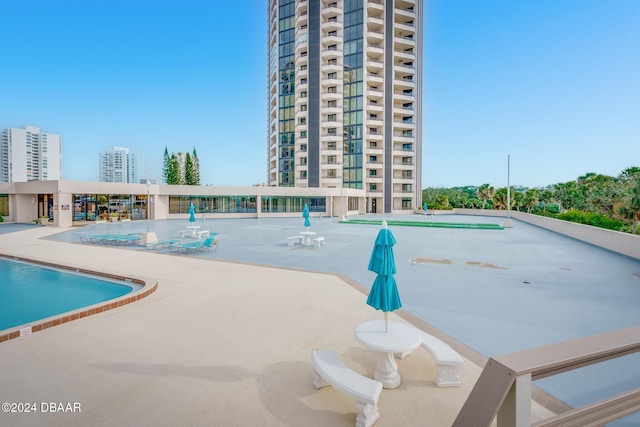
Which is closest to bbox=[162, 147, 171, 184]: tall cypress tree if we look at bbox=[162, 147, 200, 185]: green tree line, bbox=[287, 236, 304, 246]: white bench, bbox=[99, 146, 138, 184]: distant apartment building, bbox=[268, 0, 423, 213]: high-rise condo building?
bbox=[162, 147, 200, 185]: green tree line

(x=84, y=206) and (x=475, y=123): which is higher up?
(x=475, y=123)

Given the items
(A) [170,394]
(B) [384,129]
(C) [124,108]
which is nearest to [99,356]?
Result: (A) [170,394]

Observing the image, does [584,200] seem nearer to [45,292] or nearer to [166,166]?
[45,292]

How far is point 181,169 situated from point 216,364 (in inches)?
2586

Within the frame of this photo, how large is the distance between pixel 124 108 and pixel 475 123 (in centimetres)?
7431

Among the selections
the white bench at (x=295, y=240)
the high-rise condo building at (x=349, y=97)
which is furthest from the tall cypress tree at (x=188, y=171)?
the white bench at (x=295, y=240)

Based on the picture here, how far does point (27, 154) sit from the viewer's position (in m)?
104

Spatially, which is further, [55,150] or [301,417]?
[55,150]

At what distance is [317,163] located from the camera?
168 ft

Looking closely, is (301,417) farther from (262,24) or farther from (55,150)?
(55,150)

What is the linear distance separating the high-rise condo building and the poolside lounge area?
44.6 meters

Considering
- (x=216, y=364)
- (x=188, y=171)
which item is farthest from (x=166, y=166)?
(x=216, y=364)

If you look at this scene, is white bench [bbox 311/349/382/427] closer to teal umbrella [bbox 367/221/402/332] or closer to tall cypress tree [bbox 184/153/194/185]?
teal umbrella [bbox 367/221/402/332]

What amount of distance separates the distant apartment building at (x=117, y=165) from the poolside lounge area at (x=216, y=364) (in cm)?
15701
